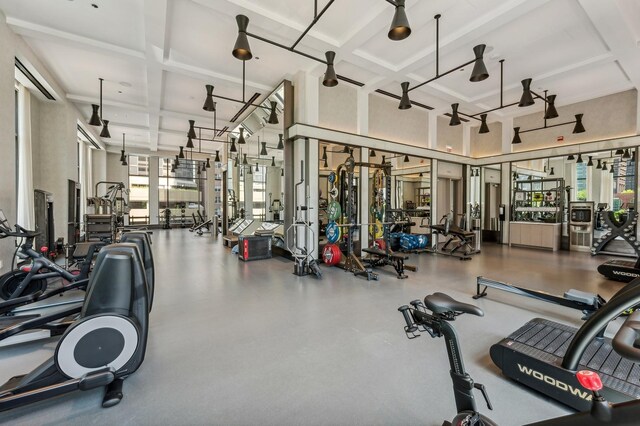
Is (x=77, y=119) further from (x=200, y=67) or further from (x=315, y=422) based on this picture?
(x=315, y=422)

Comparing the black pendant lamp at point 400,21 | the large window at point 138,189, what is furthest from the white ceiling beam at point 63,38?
the large window at point 138,189

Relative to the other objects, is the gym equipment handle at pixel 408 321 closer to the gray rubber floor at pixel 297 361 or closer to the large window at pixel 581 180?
the gray rubber floor at pixel 297 361

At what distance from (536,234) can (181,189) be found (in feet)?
56.7

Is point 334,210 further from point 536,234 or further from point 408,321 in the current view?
point 536,234

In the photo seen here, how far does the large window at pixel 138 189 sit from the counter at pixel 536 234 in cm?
1733

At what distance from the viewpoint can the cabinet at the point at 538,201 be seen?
917 centimetres

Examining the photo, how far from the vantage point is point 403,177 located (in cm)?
1010

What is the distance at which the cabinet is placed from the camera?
9172 mm

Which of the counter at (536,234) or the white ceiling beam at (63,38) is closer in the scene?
the white ceiling beam at (63,38)

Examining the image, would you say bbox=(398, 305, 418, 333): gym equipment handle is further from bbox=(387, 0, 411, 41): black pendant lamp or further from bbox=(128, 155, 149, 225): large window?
bbox=(128, 155, 149, 225): large window

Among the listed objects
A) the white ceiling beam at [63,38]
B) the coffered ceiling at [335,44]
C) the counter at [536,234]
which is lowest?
the counter at [536,234]

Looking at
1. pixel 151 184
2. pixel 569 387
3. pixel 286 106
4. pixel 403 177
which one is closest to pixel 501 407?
pixel 569 387

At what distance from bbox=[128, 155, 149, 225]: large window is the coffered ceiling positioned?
8037 mm

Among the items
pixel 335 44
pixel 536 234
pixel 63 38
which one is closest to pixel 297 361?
pixel 335 44
